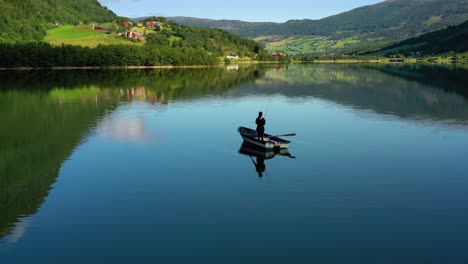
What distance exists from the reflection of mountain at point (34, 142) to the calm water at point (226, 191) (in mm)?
175

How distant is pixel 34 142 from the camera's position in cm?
4481

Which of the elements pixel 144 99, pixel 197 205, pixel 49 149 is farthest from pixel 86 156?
pixel 144 99

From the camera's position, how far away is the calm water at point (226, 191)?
20.8 meters

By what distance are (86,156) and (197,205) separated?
16572 millimetres

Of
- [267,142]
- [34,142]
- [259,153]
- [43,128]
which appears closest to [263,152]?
[259,153]

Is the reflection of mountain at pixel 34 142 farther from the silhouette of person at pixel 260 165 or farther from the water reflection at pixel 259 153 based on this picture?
the water reflection at pixel 259 153

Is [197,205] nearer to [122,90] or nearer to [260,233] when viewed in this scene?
[260,233]

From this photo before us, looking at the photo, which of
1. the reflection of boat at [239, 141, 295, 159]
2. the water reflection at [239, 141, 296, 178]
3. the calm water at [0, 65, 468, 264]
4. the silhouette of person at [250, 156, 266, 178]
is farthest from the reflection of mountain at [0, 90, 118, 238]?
the reflection of boat at [239, 141, 295, 159]

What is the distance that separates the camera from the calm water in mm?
20781

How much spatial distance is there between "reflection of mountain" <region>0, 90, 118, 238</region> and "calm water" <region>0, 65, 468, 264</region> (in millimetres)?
175

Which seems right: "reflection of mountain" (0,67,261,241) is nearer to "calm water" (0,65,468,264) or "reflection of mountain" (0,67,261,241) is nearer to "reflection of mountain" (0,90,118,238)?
"reflection of mountain" (0,90,118,238)

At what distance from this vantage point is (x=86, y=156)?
39.2 metres

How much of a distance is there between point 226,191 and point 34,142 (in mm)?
24613

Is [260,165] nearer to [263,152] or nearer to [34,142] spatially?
[263,152]
